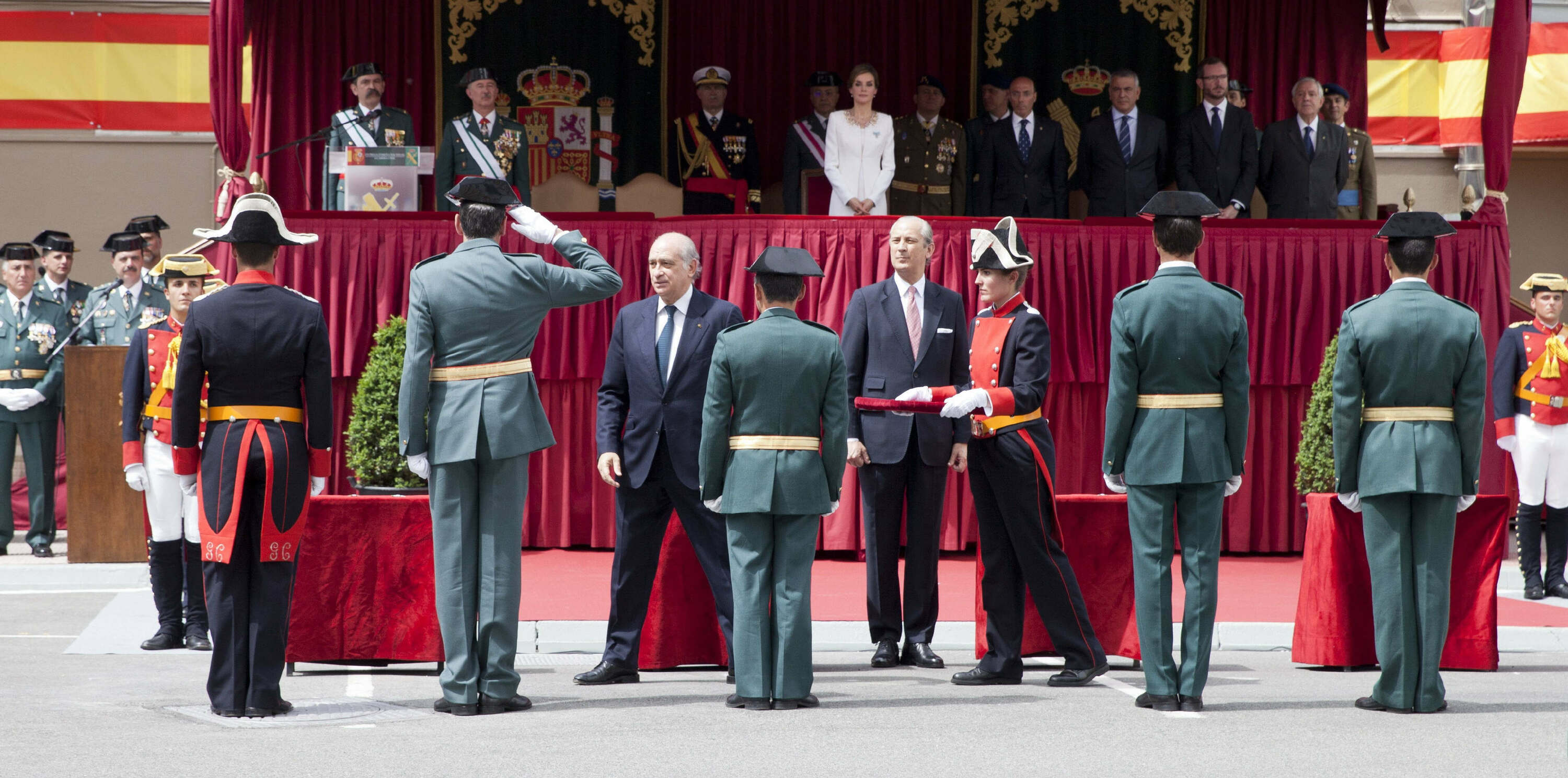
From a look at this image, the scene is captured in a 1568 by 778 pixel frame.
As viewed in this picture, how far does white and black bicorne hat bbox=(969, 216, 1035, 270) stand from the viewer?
6730mm

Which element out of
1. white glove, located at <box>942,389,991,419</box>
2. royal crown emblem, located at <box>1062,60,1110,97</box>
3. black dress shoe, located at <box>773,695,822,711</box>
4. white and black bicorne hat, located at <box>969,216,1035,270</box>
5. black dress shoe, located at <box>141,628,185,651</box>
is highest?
royal crown emblem, located at <box>1062,60,1110,97</box>

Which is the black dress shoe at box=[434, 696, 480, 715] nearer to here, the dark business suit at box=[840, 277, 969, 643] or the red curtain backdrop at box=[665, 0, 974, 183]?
the dark business suit at box=[840, 277, 969, 643]

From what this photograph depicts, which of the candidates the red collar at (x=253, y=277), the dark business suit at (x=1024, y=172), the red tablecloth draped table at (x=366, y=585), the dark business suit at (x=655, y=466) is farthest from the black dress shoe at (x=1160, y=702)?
the dark business suit at (x=1024, y=172)

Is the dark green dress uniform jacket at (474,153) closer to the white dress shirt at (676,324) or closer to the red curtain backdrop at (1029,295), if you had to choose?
the red curtain backdrop at (1029,295)

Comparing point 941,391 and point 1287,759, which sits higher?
point 941,391

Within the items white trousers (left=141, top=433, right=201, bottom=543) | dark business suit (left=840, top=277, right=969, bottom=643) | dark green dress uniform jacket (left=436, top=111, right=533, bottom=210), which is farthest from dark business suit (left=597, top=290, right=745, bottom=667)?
dark green dress uniform jacket (left=436, top=111, right=533, bottom=210)

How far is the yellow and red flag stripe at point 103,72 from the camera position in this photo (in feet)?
46.6

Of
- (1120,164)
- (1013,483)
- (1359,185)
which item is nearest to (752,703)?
(1013,483)

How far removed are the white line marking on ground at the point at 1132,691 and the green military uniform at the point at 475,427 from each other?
2492mm

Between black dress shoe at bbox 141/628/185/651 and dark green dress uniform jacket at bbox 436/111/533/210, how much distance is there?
431 centimetres

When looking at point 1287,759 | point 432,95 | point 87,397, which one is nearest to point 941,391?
point 1287,759

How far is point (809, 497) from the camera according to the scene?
6.04m

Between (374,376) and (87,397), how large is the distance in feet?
9.45

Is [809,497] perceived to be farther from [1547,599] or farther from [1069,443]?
[1547,599]
